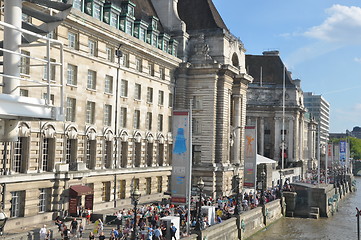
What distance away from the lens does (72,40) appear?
121 ft

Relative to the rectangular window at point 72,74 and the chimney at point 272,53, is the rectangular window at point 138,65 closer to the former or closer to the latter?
the rectangular window at point 72,74

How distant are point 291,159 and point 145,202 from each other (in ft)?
233

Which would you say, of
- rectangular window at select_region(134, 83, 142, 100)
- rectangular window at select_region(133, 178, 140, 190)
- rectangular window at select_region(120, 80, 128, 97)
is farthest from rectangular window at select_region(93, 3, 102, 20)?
rectangular window at select_region(133, 178, 140, 190)

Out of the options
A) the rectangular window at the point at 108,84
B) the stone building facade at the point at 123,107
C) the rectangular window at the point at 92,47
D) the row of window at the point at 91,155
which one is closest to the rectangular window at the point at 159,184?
the stone building facade at the point at 123,107

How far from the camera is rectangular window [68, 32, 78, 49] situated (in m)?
36.5

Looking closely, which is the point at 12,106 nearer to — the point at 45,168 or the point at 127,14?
the point at 45,168

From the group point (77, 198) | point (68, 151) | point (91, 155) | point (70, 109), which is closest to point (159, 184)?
point (91, 155)

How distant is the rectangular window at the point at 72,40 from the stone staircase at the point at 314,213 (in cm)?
3587

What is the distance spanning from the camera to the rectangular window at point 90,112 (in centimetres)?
3953

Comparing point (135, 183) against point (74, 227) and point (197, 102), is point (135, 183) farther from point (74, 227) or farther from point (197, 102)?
point (74, 227)

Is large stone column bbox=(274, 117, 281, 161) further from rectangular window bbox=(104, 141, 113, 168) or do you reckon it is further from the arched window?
rectangular window bbox=(104, 141, 113, 168)

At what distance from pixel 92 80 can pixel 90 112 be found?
2.72 metres

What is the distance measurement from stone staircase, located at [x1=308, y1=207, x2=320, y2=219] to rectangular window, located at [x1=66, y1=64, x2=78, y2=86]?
3462cm

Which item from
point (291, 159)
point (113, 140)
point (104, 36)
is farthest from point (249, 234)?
point (291, 159)
